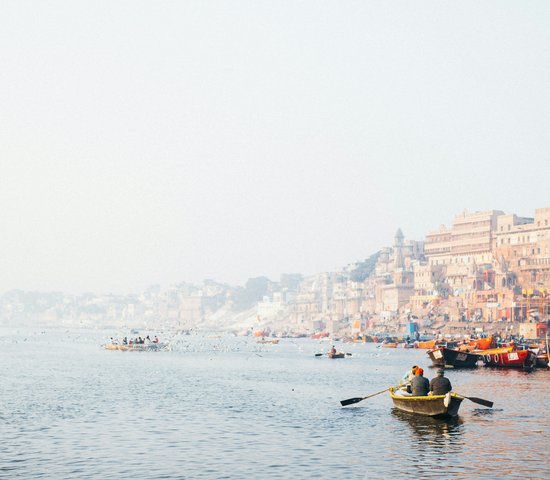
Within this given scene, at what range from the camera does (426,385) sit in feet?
153

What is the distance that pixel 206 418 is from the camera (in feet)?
160

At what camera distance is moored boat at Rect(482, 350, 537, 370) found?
8750 cm

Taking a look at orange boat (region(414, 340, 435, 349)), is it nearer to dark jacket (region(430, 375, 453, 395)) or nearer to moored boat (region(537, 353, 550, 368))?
moored boat (region(537, 353, 550, 368))

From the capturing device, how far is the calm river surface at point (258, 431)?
34.0 m

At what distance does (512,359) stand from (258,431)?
51.0 m

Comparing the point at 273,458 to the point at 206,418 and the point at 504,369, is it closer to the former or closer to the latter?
the point at 206,418

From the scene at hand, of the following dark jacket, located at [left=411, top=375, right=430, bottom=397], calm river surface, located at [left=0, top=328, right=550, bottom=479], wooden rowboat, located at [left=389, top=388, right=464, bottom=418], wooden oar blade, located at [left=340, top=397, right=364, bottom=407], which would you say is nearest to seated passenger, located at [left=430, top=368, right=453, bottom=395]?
wooden rowboat, located at [left=389, top=388, right=464, bottom=418]

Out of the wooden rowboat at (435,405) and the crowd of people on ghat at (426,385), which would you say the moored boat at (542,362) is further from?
the wooden rowboat at (435,405)

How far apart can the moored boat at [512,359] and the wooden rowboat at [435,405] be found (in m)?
43.1

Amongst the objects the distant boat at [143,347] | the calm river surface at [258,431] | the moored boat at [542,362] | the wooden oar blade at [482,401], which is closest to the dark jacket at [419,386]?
the calm river surface at [258,431]

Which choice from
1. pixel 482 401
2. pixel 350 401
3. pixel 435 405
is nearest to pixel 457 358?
pixel 350 401

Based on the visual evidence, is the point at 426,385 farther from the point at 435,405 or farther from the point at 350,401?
the point at 350,401

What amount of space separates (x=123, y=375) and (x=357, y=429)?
4222cm

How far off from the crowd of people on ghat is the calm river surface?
56.7 inches
